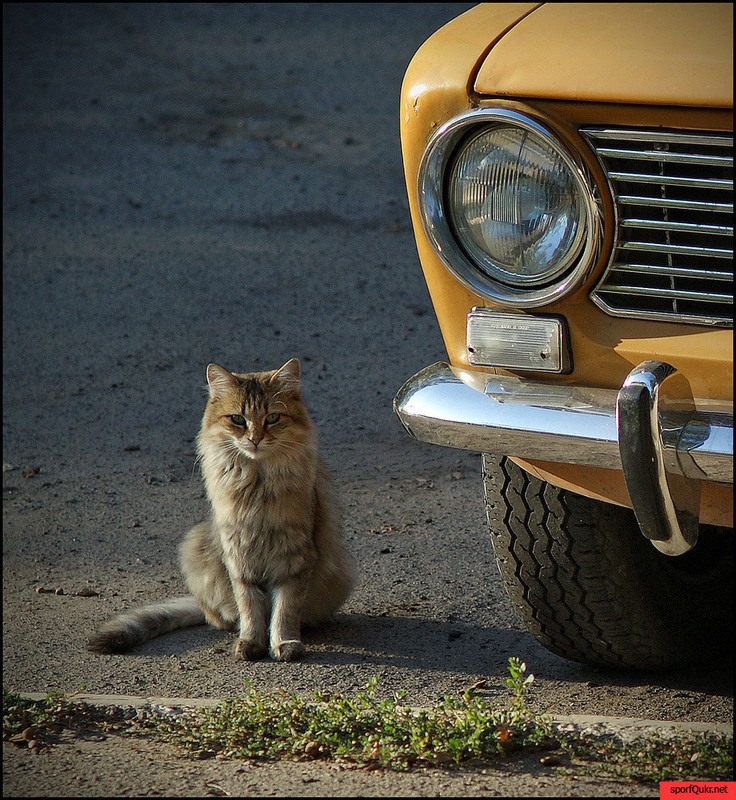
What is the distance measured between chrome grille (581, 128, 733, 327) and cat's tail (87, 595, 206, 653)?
2.03 meters

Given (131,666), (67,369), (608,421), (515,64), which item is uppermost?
(515,64)

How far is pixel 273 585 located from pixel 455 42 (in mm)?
1975

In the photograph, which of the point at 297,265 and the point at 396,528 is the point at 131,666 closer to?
the point at 396,528

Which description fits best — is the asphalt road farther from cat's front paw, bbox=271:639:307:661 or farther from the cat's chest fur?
the cat's chest fur

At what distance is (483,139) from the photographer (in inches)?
90.5

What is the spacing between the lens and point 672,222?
213cm

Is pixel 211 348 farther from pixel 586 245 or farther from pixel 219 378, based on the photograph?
pixel 586 245

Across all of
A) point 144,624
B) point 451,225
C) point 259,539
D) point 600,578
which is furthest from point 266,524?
point 451,225

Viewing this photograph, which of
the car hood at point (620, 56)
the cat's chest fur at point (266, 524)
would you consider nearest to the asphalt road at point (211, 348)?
the cat's chest fur at point (266, 524)

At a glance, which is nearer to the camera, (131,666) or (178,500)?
(131,666)

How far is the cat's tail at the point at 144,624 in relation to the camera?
3.41 m

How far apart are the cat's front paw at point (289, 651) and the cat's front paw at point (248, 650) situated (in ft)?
0.22

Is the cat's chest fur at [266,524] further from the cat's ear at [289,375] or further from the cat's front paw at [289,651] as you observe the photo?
the cat's ear at [289,375]

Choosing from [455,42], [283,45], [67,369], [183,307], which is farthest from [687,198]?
[283,45]
